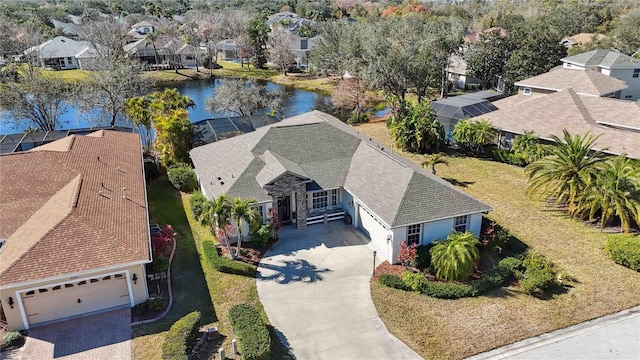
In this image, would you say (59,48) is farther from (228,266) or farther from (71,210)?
(228,266)

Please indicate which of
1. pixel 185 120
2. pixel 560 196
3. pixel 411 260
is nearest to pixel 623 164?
pixel 560 196

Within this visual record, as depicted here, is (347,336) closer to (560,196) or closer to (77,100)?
(560,196)

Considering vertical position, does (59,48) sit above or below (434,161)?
above

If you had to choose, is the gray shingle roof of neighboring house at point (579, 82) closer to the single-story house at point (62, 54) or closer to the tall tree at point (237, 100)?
the tall tree at point (237, 100)

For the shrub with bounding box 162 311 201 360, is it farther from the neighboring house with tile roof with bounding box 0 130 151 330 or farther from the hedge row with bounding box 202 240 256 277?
the hedge row with bounding box 202 240 256 277

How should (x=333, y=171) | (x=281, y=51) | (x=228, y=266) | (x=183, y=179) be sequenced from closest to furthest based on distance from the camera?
(x=228, y=266) → (x=333, y=171) → (x=183, y=179) → (x=281, y=51)

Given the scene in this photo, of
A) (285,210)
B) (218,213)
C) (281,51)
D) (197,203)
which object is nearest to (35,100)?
(197,203)
